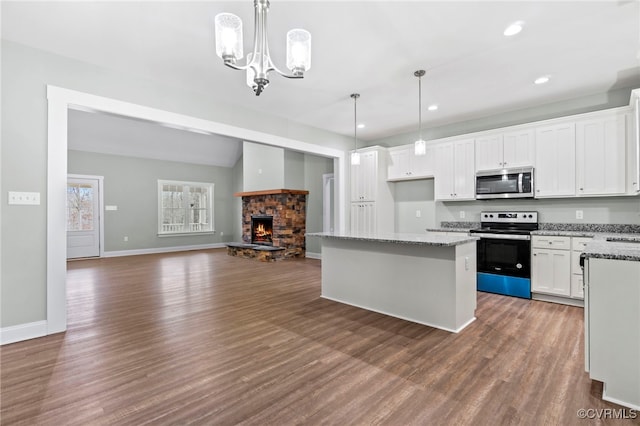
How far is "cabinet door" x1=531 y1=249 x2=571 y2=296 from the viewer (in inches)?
148

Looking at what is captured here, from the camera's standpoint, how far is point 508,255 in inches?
165

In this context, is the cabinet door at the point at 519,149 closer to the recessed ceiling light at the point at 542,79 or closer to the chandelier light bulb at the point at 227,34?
the recessed ceiling light at the point at 542,79

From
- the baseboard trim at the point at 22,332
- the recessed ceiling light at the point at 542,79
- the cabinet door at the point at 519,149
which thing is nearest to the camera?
the baseboard trim at the point at 22,332

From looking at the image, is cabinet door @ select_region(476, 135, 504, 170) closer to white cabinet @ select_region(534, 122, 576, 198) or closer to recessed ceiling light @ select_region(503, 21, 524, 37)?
white cabinet @ select_region(534, 122, 576, 198)

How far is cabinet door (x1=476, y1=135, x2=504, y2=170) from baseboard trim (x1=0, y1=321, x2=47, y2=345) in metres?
5.66

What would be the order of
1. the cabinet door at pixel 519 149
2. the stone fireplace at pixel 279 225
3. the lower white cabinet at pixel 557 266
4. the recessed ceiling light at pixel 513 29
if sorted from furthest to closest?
the stone fireplace at pixel 279 225, the cabinet door at pixel 519 149, the lower white cabinet at pixel 557 266, the recessed ceiling light at pixel 513 29

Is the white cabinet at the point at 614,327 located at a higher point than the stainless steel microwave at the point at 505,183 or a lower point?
lower

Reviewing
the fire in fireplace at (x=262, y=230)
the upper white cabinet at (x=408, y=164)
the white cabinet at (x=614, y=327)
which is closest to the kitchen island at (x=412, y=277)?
the white cabinet at (x=614, y=327)

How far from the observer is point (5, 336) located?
8.93ft

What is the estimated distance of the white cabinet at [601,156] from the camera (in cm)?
365

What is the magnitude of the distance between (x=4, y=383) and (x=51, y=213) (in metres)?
1.54

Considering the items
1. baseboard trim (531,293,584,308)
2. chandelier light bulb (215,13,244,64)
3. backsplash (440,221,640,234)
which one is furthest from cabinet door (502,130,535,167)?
chandelier light bulb (215,13,244,64)

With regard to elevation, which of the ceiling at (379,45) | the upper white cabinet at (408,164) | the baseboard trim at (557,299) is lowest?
the baseboard trim at (557,299)

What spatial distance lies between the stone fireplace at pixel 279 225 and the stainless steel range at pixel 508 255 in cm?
452
